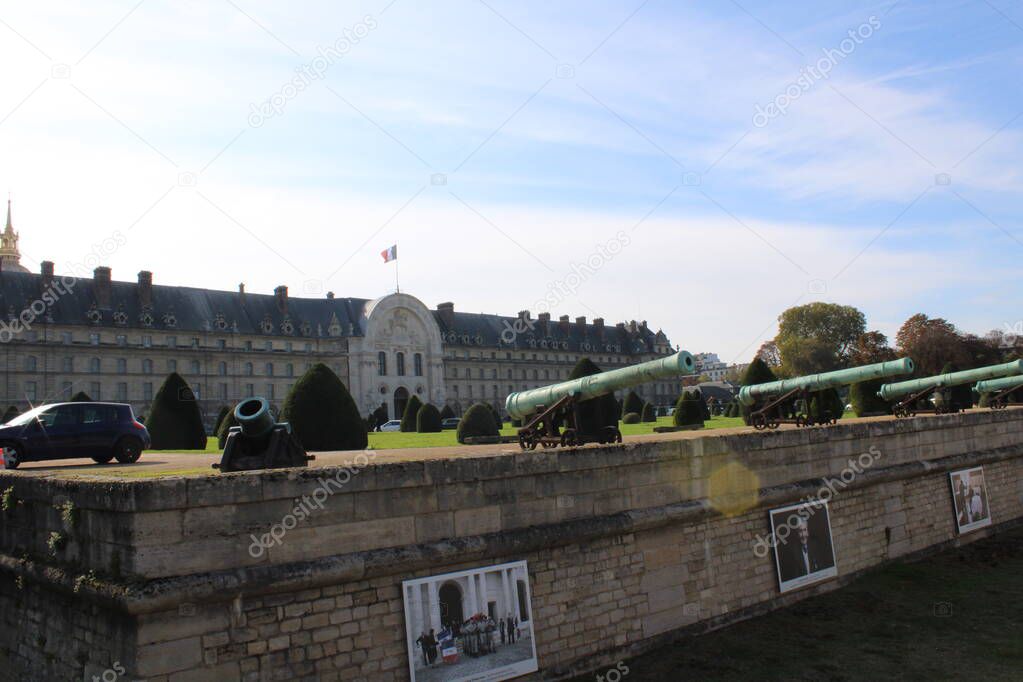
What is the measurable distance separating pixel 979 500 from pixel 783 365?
5388cm

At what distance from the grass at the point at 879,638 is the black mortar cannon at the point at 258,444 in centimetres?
414

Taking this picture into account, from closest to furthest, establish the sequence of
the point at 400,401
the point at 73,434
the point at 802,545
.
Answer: the point at 73,434, the point at 802,545, the point at 400,401

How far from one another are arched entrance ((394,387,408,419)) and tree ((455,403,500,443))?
138 feet

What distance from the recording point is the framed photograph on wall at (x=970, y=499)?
17073 mm

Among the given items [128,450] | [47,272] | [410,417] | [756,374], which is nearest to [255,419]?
[128,450]

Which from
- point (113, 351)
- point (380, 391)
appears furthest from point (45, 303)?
point (380, 391)

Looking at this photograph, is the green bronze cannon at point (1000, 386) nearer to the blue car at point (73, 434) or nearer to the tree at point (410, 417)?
the blue car at point (73, 434)

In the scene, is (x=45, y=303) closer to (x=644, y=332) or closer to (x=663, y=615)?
(x=663, y=615)

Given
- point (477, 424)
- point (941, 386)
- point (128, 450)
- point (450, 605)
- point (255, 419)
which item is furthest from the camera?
point (477, 424)

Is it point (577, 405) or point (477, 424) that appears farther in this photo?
point (477, 424)

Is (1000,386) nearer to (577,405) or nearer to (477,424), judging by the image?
(477,424)

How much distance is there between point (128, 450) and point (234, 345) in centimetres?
4900

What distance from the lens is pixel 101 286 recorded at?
5456 cm

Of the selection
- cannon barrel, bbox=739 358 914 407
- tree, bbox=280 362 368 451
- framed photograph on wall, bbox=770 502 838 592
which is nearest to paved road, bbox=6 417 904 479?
framed photograph on wall, bbox=770 502 838 592
